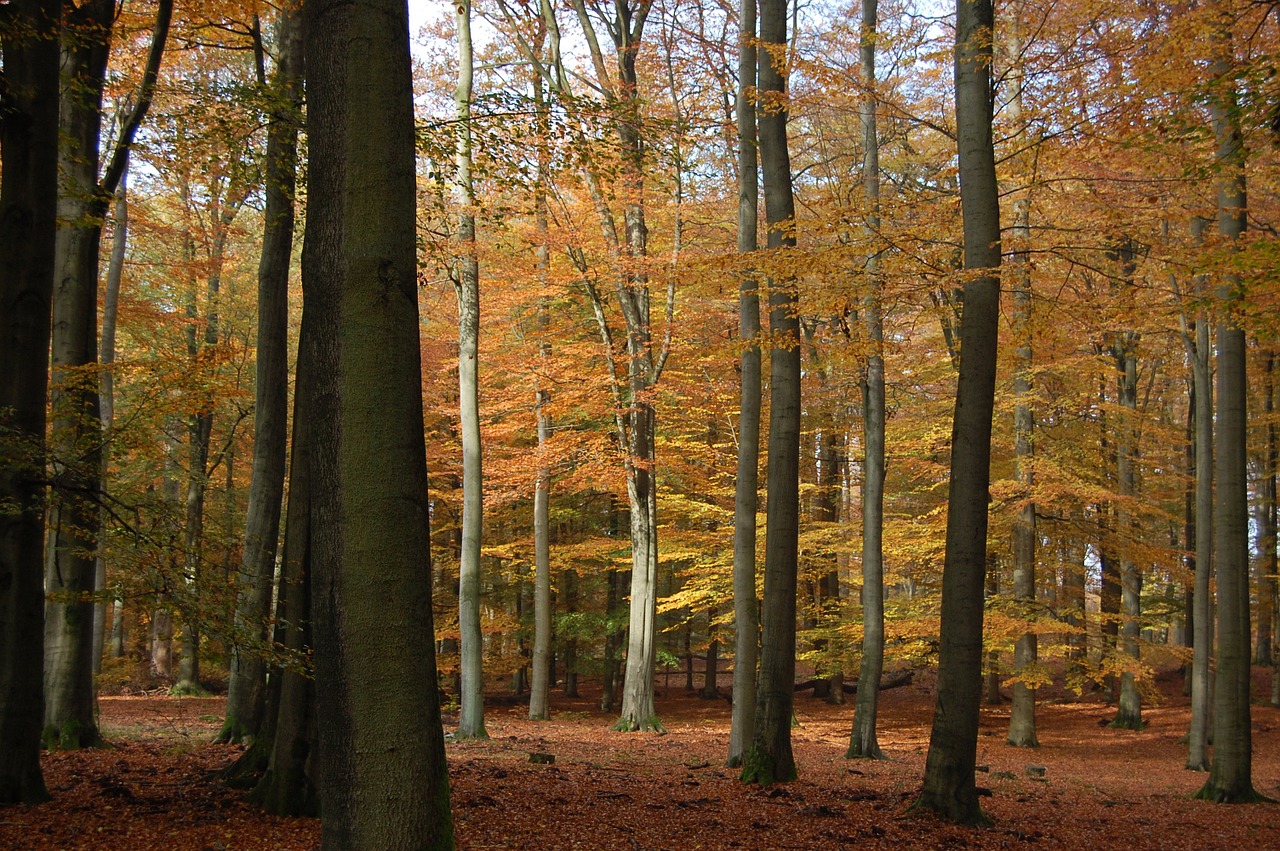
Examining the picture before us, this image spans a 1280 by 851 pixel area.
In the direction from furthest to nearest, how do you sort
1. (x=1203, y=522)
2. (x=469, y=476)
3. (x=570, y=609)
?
1. (x=570, y=609)
2. (x=469, y=476)
3. (x=1203, y=522)

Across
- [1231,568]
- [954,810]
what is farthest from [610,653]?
[954,810]

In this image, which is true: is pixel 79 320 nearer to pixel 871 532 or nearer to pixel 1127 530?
pixel 871 532

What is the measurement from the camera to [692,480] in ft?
56.1

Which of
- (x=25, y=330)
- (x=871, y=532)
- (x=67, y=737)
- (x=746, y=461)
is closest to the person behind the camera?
(x=25, y=330)

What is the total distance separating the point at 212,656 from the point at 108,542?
0.86 metres

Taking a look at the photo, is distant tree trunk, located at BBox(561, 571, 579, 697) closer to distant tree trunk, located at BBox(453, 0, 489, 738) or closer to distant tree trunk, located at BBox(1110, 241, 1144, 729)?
distant tree trunk, located at BBox(453, 0, 489, 738)

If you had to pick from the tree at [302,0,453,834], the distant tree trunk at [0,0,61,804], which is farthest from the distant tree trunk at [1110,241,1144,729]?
the distant tree trunk at [0,0,61,804]

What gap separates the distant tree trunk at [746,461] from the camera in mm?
9219

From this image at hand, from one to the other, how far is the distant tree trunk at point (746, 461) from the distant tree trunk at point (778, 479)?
34cm

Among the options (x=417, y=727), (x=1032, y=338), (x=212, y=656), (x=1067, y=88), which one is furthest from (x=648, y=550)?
(x=417, y=727)

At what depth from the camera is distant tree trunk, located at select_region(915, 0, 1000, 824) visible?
6.74 metres

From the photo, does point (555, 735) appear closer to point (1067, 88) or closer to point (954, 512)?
point (954, 512)

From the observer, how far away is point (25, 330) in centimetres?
555

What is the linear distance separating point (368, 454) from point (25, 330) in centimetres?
373
